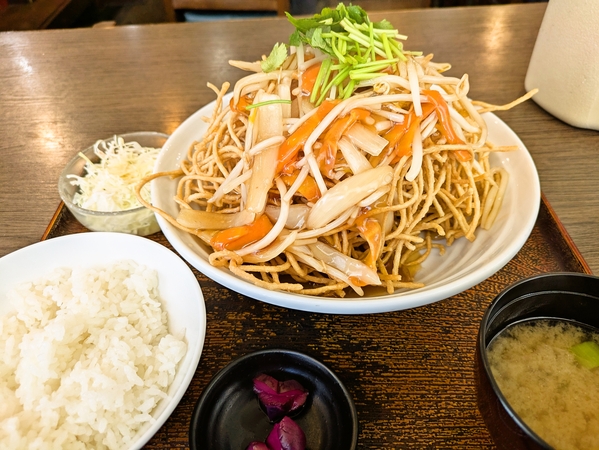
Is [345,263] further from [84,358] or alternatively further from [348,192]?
[84,358]

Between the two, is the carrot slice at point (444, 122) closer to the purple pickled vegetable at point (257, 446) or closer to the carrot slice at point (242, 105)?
the carrot slice at point (242, 105)

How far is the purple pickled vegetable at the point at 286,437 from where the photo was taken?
943mm

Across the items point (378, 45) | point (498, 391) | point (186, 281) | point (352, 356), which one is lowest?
point (352, 356)

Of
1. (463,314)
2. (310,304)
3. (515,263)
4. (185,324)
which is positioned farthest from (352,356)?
(515,263)

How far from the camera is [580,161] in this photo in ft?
5.88

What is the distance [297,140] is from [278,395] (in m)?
0.67

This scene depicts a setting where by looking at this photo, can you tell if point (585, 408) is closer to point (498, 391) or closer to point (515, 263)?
point (498, 391)

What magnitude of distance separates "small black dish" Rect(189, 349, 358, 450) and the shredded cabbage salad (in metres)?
0.83

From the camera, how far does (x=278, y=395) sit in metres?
1.03

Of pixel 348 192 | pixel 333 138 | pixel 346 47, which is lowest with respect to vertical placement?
pixel 348 192

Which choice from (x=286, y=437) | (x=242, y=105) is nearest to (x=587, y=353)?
(x=286, y=437)

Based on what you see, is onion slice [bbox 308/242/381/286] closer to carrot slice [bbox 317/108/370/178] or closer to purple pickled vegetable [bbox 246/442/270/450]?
carrot slice [bbox 317/108/370/178]

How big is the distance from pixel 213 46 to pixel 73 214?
5.04 ft

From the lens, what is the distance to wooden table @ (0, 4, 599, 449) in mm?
1113
